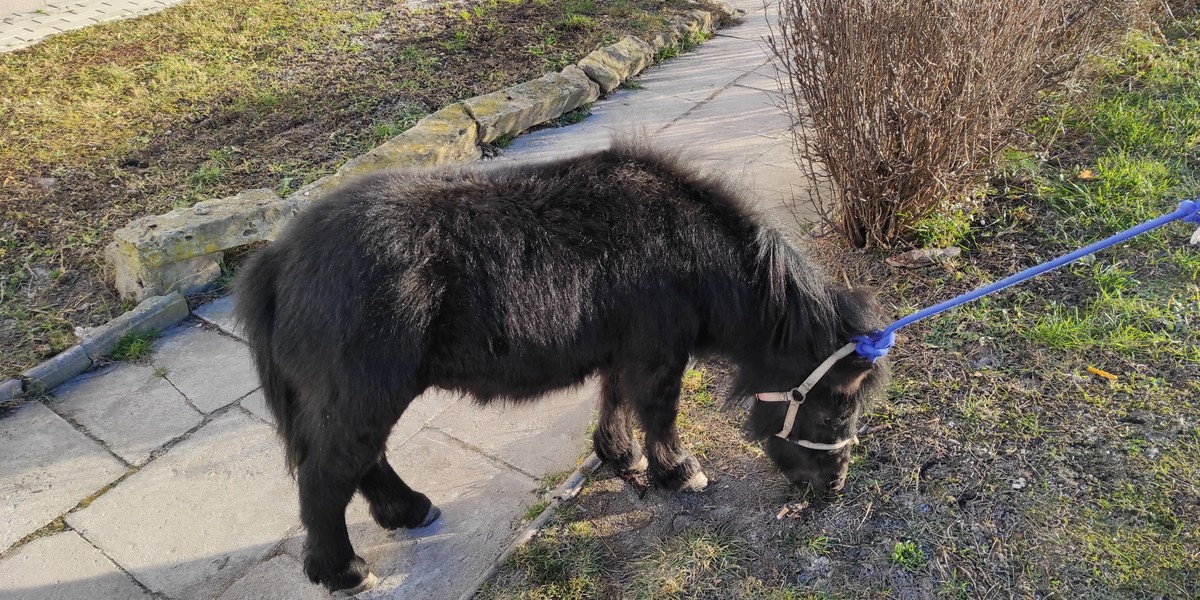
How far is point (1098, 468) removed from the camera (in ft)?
10.4

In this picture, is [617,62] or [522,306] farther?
[617,62]

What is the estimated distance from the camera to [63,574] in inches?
121

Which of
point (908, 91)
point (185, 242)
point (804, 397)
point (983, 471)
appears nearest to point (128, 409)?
point (185, 242)

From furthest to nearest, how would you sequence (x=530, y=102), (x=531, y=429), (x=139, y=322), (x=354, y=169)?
(x=530, y=102) → (x=354, y=169) → (x=139, y=322) → (x=531, y=429)

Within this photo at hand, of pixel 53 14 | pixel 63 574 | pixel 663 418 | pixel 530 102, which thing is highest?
pixel 53 14

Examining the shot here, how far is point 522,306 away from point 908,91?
2.49 metres

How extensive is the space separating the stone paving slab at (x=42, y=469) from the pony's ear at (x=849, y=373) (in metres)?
3.22

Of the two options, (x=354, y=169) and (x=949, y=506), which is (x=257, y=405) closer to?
(x=354, y=169)

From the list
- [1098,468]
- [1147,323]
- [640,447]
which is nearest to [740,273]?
[640,447]

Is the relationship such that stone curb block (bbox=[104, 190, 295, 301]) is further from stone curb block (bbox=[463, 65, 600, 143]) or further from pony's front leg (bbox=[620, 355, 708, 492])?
pony's front leg (bbox=[620, 355, 708, 492])

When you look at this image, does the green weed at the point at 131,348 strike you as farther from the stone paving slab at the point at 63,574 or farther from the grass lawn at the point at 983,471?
the grass lawn at the point at 983,471

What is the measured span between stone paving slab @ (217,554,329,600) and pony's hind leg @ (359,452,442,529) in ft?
1.18

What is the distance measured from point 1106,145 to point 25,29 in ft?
34.3

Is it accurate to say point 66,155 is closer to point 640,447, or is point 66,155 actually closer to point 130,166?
point 130,166
